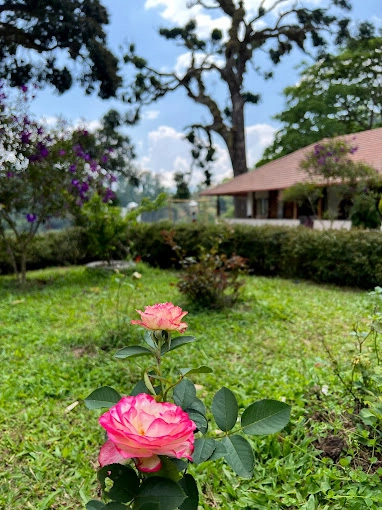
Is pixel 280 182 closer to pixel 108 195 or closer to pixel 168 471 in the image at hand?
pixel 108 195

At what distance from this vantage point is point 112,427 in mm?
620

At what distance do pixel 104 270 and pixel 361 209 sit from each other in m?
6.87

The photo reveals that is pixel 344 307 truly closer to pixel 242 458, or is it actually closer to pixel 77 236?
pixel 242 458

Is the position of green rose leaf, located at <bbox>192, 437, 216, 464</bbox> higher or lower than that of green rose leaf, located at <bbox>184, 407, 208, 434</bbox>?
lower

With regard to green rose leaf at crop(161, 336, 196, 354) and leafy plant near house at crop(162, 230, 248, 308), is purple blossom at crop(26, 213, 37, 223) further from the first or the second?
green rose leaf at crop(161, 336, 196, 354)

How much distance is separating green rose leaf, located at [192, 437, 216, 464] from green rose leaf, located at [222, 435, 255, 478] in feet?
0.10

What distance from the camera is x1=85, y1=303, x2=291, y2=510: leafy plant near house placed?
62cm

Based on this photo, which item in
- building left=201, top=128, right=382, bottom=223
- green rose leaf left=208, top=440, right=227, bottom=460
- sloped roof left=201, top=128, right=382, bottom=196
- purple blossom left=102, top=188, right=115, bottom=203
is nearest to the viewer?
green rose leaf left=208, top=440, right=227, bottom=460

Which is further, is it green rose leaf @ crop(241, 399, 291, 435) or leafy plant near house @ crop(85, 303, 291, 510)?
green rose leaf @ crop(241, 399, 291, 435)

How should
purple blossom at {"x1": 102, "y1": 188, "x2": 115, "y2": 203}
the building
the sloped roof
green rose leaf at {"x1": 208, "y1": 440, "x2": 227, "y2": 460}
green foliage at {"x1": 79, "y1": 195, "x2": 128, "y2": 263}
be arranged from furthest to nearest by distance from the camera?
the building → the sloped roof → purple blossom at {"x1": 102, "y1": 188, "x2": 115, "y2": 203} → green foliage at {"x1": 79, "y1": 195, "x2": 128, "y2": 263} → green rose leaf at {"x1": 208, "y1": 440, "x2": 227, "y2": 460}

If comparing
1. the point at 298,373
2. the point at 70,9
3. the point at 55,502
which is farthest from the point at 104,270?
the point at 70,9

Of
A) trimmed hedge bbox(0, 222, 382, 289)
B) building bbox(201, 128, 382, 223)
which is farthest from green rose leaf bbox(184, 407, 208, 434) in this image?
building bbox(201, 128, 382, 223)

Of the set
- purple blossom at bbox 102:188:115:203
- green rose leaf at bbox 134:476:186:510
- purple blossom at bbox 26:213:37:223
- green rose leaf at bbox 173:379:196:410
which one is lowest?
green rose leaf at bbox 134:476:186:510

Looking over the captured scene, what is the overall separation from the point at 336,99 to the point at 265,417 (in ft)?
82.8
